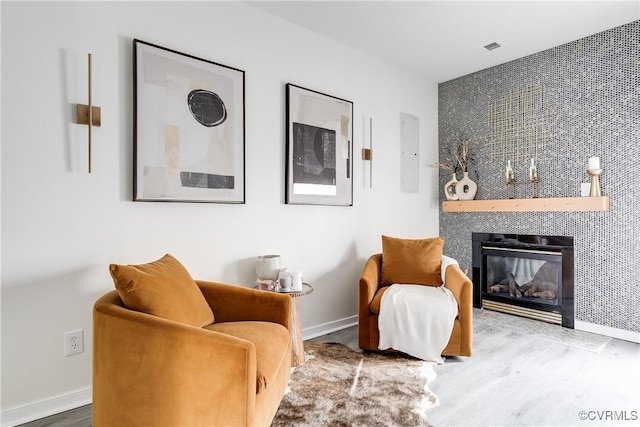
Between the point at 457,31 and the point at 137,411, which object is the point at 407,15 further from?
the point at 137,411

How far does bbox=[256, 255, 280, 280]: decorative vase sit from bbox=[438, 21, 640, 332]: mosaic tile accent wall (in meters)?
2.48

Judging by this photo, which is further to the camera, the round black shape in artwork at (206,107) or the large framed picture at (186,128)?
the round black shape in artwork at (206,107)

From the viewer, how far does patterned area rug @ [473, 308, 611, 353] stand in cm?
293

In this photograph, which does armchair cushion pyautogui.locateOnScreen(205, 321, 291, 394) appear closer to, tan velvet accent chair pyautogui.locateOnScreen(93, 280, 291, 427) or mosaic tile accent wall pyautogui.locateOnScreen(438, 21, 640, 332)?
tan velvet accent chair pyautogui.locateOnScreen(93, 280, 291, 427)

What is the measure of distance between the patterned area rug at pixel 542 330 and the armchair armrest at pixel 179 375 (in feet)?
8.99

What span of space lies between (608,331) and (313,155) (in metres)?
2.85

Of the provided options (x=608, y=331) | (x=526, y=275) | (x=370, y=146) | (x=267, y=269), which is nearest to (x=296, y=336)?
(x=267, y=269)

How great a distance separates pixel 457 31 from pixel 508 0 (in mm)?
504

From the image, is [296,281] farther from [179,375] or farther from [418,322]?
[179,375]

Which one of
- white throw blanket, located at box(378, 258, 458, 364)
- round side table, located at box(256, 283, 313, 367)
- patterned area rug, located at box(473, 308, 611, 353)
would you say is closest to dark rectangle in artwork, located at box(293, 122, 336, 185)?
round side table, located at box(256, 283, 313, 367)

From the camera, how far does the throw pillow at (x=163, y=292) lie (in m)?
1.63

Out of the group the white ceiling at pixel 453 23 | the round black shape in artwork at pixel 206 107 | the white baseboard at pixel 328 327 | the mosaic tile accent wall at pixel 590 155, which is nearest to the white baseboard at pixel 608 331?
the mosaic tile accent wall at pixel 590 155

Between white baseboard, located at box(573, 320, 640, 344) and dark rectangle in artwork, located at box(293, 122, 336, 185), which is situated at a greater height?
dark rectangle in artwork, located at box(293, 122, 336, 185)

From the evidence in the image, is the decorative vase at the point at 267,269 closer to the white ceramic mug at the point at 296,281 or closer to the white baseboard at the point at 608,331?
the white ceramic mug at the point at 296,281
